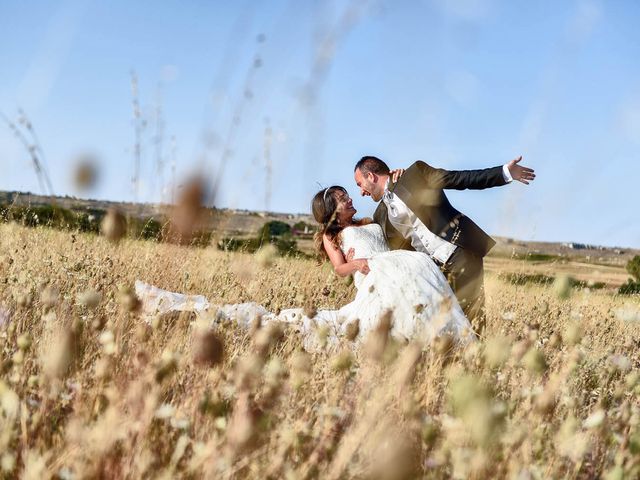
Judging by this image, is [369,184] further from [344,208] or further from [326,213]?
[326,213]

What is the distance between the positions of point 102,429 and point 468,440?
3.51 feet

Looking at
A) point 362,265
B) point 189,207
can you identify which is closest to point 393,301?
point 362,265

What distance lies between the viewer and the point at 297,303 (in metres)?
4.59

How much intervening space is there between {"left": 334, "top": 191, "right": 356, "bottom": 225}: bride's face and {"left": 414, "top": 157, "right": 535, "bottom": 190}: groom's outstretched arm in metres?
0.70

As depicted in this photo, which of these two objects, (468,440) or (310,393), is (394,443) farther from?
(310,393)

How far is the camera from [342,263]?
5.27m

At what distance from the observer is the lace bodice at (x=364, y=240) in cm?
520

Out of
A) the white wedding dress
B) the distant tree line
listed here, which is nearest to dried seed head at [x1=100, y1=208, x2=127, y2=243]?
the distant tree line

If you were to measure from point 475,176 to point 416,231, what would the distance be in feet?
2.28

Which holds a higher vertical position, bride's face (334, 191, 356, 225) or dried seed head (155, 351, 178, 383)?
bride's face (334, 191, 356, 225)

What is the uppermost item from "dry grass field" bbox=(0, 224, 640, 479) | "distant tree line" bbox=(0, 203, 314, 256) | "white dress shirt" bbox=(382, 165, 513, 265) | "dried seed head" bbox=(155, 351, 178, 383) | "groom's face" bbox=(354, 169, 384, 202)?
"groom's face" bbox=(354, 169, 384, 202)

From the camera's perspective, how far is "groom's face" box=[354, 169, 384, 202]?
545cm

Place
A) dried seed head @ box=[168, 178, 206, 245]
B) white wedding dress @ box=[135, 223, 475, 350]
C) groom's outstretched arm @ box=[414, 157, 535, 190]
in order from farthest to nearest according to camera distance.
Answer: groom's outstretched arm @ box=[414, 157, 535, 190], white wedding dress @ box=[135, 223, 475, 350], dried seed head @ box=[168, 178, 206, 245]

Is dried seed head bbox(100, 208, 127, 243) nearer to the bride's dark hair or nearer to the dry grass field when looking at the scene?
the dry grass field
